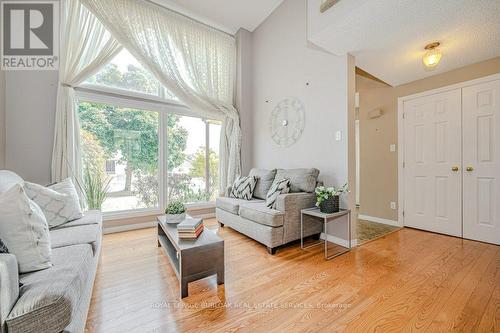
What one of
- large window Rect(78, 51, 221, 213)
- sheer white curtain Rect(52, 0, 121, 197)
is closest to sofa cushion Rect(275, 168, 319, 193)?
large window Rect(78, 51, 221, 213)

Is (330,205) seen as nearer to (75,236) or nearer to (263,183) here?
(263,183)

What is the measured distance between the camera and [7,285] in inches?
31.5

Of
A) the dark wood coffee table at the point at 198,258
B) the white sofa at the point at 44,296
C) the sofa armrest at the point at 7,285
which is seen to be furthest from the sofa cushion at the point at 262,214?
the sofa armrest at the point at 7,285

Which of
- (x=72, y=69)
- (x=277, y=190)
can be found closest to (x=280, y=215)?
(x=277, y=190)

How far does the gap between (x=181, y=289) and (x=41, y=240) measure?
35.8 inches

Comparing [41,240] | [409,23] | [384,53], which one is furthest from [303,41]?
[41,240]

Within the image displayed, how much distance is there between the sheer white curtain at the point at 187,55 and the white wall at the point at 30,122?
1.12 m

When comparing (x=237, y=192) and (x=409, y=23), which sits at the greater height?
(x=409, y=23)

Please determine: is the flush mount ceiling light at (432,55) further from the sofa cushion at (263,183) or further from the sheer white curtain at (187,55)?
the sheer white curtain at (187,55)

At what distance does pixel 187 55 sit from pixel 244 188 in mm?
2422

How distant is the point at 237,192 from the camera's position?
3.35m

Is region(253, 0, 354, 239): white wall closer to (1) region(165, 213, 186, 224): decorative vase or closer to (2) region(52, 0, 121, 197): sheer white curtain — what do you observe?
(1) region(165, 213, 186, 224): decorative vase

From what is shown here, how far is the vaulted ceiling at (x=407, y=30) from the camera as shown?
6.11 feet

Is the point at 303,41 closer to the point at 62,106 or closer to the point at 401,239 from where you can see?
the point at 401,239
